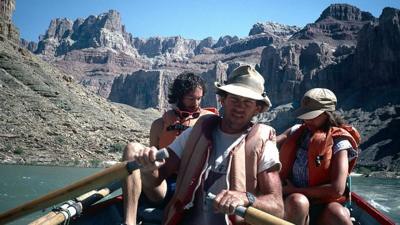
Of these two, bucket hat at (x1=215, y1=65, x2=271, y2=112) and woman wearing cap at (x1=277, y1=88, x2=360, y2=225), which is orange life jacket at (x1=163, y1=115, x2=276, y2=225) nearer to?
bucket hat at (x1=215, y1=65, x2=271, y2=112)

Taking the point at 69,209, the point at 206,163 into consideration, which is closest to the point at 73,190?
the point at 69,209

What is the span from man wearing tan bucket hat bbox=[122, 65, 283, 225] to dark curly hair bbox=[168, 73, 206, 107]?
1.42 m

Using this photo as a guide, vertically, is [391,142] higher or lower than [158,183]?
lower

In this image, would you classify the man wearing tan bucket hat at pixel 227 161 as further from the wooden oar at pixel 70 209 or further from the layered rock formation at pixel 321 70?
the layered rock formation at pixel 321 70

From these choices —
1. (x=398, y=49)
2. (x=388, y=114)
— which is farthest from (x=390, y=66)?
(x=388, y=114)

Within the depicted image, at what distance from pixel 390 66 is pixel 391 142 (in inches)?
905

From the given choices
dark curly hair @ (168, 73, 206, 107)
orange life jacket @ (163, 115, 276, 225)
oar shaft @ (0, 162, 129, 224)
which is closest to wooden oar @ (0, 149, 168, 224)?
oar shaft @ (0, 162, 129, 224)

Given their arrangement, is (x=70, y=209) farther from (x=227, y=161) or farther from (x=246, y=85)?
(x=246, y=85)

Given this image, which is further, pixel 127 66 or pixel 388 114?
pixel 127 66

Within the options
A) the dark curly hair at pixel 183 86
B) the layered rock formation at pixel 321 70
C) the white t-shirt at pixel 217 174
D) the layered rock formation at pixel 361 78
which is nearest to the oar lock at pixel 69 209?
the white t-shirt at pixel 217 174

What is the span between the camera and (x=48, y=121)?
4947cm

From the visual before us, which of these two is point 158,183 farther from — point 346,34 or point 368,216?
point 346,34

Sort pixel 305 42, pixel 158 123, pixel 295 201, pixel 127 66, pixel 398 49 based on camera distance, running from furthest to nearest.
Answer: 1. pixel 127 66
2. pixel 305 42
3. pixel 398 49
4. pixel 158 123
5. pixel 295 201

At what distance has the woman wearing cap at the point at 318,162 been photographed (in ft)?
11.3
